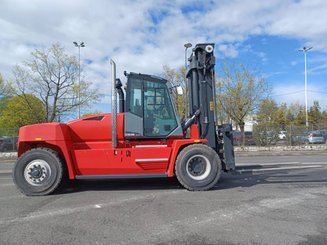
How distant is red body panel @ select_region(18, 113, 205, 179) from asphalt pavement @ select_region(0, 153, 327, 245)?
600 millimetres

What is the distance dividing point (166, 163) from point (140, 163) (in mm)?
651

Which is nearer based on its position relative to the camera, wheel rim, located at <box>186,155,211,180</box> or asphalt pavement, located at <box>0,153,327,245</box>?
asphalt pavement, located at <box>0,153,327,245</box>

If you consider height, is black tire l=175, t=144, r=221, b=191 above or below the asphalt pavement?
above

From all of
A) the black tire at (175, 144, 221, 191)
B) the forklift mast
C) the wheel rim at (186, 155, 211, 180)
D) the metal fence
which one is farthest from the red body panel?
the metal fence

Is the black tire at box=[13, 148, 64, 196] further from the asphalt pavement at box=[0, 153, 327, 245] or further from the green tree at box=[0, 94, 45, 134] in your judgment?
the green tree at box=[0, 94, 45, 134]

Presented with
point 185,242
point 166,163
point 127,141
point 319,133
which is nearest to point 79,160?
point 127,141

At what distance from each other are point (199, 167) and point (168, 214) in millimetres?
2613

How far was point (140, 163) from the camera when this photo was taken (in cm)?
904

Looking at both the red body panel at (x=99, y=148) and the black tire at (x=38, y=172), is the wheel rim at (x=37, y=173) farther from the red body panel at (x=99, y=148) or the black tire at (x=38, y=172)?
the red body panel at (x=99, y=148)

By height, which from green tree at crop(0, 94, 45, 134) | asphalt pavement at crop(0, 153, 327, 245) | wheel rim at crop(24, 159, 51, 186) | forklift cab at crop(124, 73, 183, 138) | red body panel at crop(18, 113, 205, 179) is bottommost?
asphalt pavement at crop(0, 153, 327, 245)

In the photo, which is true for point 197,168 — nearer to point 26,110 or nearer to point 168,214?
point 168,214

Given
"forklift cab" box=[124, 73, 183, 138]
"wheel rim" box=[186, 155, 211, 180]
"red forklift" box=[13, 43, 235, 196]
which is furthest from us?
"forklift cab" box=[124, 73, 183, 138]

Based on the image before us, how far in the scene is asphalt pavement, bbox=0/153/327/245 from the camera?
5.36 m

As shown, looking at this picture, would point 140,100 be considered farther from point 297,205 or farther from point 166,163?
point 297,205
